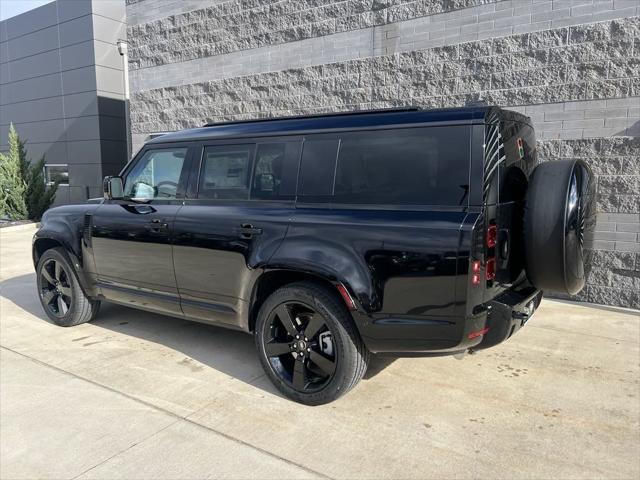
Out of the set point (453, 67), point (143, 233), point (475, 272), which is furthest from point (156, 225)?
point (453, 67)

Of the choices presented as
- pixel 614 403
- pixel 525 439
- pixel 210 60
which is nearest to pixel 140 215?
pixel 525 439

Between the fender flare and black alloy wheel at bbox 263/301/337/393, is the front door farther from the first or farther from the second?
black alloy wheel at bbox 263/301/337/393

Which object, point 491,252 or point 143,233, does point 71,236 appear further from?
point 491,252

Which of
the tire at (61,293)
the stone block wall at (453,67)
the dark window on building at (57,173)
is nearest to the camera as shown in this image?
the tire at (61,293)

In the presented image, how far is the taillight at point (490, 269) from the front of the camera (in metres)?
2.90

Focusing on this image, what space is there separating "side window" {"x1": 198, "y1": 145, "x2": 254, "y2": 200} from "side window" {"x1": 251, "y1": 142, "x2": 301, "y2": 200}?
97mm

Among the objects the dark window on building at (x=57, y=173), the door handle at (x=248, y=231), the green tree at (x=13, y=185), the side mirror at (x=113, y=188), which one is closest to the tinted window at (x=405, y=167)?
the door handle at (x=248, y=231)

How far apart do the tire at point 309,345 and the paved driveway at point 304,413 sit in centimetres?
15

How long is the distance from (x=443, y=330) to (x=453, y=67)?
4.72 meters

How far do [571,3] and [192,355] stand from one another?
5.62 metres

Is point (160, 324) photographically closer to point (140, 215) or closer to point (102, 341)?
Result: point (102, 341)

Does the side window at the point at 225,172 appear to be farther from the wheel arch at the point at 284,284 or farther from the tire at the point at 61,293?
the tire at the point at 61,293

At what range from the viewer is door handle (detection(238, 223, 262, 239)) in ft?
11.7

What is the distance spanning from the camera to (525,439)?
Result: 3033 millimetres
